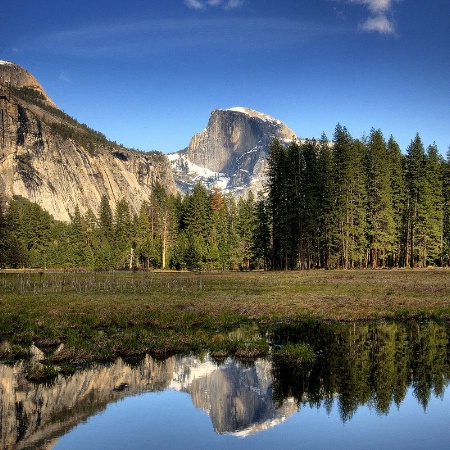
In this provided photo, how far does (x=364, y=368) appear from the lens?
47.7ft

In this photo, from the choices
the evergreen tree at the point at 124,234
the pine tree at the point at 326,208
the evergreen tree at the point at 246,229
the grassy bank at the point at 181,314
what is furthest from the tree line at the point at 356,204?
the evergreen tree at the point at 124,234

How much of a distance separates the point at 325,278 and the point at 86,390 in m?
35.1

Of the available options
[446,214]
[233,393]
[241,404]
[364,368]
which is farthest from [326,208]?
[241,404]

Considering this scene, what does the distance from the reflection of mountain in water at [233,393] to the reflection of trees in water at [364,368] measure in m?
0.44

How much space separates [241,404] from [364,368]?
4.59 metres

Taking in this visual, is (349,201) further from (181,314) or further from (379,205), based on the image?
(181,314)

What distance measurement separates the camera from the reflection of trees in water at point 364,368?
477 inches

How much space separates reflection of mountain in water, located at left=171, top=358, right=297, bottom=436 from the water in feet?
0.10

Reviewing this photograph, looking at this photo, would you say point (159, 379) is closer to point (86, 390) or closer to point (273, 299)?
point (86, 390)

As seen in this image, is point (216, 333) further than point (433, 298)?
No

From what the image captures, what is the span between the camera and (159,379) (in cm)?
1407

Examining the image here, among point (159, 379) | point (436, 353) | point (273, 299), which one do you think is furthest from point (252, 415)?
point (273, 299)

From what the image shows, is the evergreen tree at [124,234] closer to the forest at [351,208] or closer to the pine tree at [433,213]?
the forest at [351,208]

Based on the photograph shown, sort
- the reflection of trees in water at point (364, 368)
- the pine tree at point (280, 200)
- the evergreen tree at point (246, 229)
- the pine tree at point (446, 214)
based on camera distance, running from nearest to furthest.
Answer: the reflection of trees in water at point (364, 368), the pine tree at point (280, 200), the pine tree at point (446, 214), the evergreen tree at point (246, 229)
